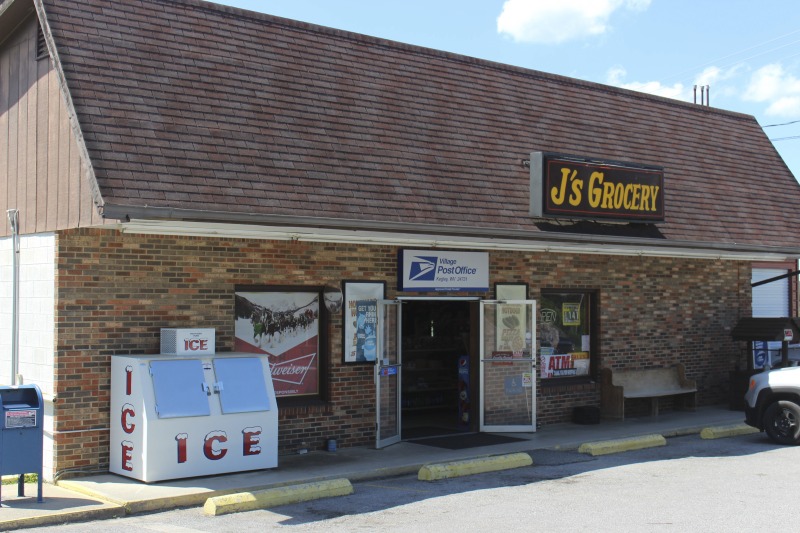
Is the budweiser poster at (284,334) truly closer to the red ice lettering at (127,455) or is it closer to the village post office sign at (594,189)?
the red ice lettering at (127,455)

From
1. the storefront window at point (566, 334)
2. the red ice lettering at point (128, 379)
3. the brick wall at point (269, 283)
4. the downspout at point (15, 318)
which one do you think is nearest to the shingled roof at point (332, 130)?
the brick wall at point (269, 283)

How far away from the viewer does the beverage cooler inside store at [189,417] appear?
10.2m

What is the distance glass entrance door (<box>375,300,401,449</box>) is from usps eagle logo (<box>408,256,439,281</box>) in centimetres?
52

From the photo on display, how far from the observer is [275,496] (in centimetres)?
966

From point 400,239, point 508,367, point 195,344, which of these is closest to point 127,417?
point 195,344

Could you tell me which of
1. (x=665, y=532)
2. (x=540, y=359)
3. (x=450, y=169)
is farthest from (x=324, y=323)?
(x=665, y=532)

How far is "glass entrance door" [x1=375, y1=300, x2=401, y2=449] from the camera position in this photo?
1305cm

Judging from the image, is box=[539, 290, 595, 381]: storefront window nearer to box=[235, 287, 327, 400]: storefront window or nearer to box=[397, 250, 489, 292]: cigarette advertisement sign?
box=[397, 250, 489, 292]: cigarette advertisement sign

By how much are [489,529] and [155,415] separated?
3.96 metres

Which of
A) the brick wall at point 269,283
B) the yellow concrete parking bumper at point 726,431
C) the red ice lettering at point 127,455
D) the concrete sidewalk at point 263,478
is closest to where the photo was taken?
the concrete sidewalk at point 263,478

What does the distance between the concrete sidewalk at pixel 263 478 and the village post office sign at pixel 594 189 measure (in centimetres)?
355

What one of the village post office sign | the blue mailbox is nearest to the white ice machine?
the blue mailbox

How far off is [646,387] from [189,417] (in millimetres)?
9546

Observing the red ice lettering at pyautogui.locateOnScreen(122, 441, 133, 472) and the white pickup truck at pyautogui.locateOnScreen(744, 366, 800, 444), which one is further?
the white pickup truck at pyautogui.locateOnScreen(744, 366, 800, 444)
